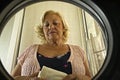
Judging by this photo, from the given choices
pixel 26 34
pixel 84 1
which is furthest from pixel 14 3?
pixel 26 34

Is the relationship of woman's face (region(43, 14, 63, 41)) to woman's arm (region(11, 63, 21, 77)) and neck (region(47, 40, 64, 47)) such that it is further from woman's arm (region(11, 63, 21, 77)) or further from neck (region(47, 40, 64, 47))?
woman's arm (region(11, 63, 21, 77))

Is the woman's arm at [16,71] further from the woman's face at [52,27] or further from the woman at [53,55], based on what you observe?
the woman's face at [52,27]

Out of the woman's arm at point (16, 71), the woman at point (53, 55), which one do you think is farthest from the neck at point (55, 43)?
the woman's arm at point (16, 71)

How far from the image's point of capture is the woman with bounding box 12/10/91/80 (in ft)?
2.32

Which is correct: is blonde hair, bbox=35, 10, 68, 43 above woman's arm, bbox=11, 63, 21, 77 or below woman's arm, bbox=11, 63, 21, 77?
above

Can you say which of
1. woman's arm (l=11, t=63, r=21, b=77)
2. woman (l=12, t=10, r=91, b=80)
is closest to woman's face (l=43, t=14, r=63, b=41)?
woman (l=12, t=10, r=91, b=80)

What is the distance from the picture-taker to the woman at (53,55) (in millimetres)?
707

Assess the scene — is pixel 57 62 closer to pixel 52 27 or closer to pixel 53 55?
pixel 53 55

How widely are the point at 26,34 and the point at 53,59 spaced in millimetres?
248

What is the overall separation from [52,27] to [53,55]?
4.4 inches

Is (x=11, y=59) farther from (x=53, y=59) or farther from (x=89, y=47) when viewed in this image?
(x=89, y=47)

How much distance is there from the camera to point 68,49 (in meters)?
0.79

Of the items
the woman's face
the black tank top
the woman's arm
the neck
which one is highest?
the woman's face

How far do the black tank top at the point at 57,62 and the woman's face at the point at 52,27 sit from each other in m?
0.08
